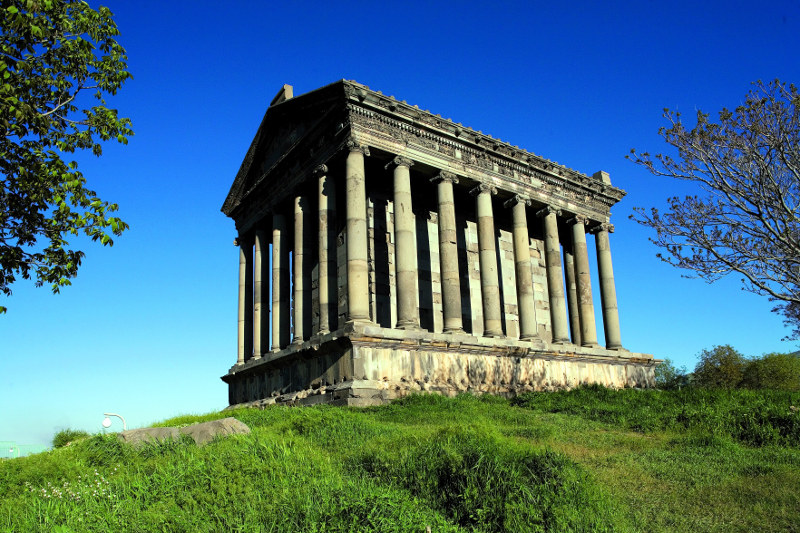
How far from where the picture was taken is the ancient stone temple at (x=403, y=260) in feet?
70.0

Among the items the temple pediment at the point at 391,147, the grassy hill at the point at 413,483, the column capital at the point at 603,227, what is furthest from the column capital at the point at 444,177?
the grassy hill at the point at 413,483

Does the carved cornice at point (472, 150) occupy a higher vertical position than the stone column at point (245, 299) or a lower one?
higher

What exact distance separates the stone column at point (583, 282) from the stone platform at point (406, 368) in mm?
1100

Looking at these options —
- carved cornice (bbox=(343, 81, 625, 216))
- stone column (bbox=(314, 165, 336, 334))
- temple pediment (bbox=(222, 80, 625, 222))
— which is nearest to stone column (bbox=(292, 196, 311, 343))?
stone column (bbox=(314, 165, 336, 334))

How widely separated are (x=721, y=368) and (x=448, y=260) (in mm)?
40050

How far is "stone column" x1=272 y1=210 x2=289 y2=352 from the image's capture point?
87.4 feet

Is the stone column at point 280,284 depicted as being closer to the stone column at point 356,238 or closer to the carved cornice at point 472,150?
the stone column at point 356,238

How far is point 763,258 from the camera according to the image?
61.2 feet

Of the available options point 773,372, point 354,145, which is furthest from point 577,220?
point 773,372

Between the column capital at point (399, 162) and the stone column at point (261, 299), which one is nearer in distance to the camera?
the column capital at point (399, 162)

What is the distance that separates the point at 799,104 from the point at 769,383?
39060 millimetres

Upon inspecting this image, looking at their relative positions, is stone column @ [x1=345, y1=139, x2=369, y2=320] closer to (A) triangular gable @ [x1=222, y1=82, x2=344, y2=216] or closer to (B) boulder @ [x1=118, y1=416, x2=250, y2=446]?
(A) triangular gable @ [x1=222, y1=82, x2=344, y2=216]

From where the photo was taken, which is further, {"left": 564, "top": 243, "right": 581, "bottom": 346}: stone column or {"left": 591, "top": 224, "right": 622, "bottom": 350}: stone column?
{"left": 564, "top": 243, "right": 581, "bottom": 346}: stone column

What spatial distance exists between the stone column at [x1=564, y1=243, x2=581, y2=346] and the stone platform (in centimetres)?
327
